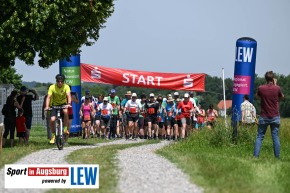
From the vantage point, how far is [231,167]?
51.3 ft

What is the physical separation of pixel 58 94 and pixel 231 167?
7.25m

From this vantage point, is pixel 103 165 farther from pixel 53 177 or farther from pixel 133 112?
pixel 133 112

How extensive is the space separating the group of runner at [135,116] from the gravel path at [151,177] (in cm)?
1583

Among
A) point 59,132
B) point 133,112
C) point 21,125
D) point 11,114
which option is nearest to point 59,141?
point 59,132

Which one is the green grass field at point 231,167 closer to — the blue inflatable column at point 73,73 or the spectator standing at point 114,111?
the spectator standing at point 114,111

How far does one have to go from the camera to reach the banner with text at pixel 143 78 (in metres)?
40.0

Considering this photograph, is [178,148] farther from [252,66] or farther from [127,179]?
[127,179]

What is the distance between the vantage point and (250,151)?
894 inches

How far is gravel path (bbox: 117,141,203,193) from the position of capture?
1284 cm

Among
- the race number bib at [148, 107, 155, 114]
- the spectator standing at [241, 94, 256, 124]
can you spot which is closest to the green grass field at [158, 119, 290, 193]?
the spectator standing at [241, 94, 256, 124]

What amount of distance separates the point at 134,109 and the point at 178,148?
10.8 metres

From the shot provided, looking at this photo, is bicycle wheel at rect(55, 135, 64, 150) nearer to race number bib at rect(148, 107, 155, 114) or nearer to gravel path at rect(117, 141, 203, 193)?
gravel path at rect(117, 141, 203, 193)

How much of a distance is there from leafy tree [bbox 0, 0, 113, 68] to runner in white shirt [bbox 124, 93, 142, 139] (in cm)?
717

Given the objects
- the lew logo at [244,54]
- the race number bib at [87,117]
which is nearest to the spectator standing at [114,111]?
the race number bib at [87,117]
